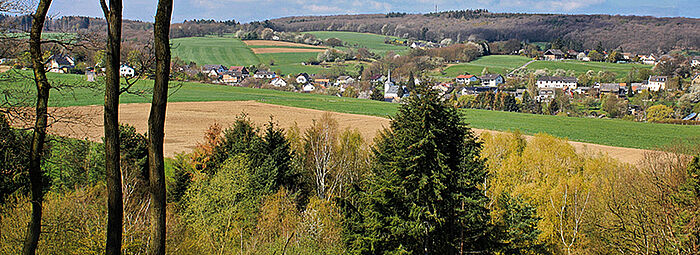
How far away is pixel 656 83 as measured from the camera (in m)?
105

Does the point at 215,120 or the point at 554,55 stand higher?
the point at 554,55

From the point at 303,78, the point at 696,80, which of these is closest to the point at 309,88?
the point at 303,78

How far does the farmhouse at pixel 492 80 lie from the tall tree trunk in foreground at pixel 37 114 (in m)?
117

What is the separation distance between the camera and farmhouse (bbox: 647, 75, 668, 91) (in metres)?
104

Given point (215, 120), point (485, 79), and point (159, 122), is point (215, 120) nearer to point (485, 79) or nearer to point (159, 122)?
point (159, 122)

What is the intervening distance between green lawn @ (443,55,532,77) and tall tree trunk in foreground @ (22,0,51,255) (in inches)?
4884

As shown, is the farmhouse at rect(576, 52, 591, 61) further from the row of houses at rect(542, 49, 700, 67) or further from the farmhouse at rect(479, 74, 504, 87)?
the farmhouse at rect(479, 74, 504, 87)

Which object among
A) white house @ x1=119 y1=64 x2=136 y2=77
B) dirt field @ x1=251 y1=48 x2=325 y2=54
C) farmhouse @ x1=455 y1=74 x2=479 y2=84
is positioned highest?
dirt field @ x1=251 y1=48 x2=325 y2=54

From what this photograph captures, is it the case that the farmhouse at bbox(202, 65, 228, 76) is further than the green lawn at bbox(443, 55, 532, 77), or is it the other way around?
the green lawn at bbox(443, 55, 532, 77)

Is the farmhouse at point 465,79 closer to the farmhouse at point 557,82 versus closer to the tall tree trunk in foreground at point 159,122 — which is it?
the farmhouse at point 557,82

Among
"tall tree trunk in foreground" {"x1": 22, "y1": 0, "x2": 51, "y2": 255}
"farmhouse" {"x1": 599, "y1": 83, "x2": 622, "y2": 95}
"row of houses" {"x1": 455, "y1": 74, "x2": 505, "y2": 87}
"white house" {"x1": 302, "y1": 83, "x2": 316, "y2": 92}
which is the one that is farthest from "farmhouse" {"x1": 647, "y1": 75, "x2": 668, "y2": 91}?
"tall tree trunk in foreground" {"x1": 22, "y1": 0, "x2": 51, "y2": 255}

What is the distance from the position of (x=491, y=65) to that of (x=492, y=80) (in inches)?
928

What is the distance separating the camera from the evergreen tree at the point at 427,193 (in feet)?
58.1

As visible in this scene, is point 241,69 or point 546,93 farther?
point 241,69
